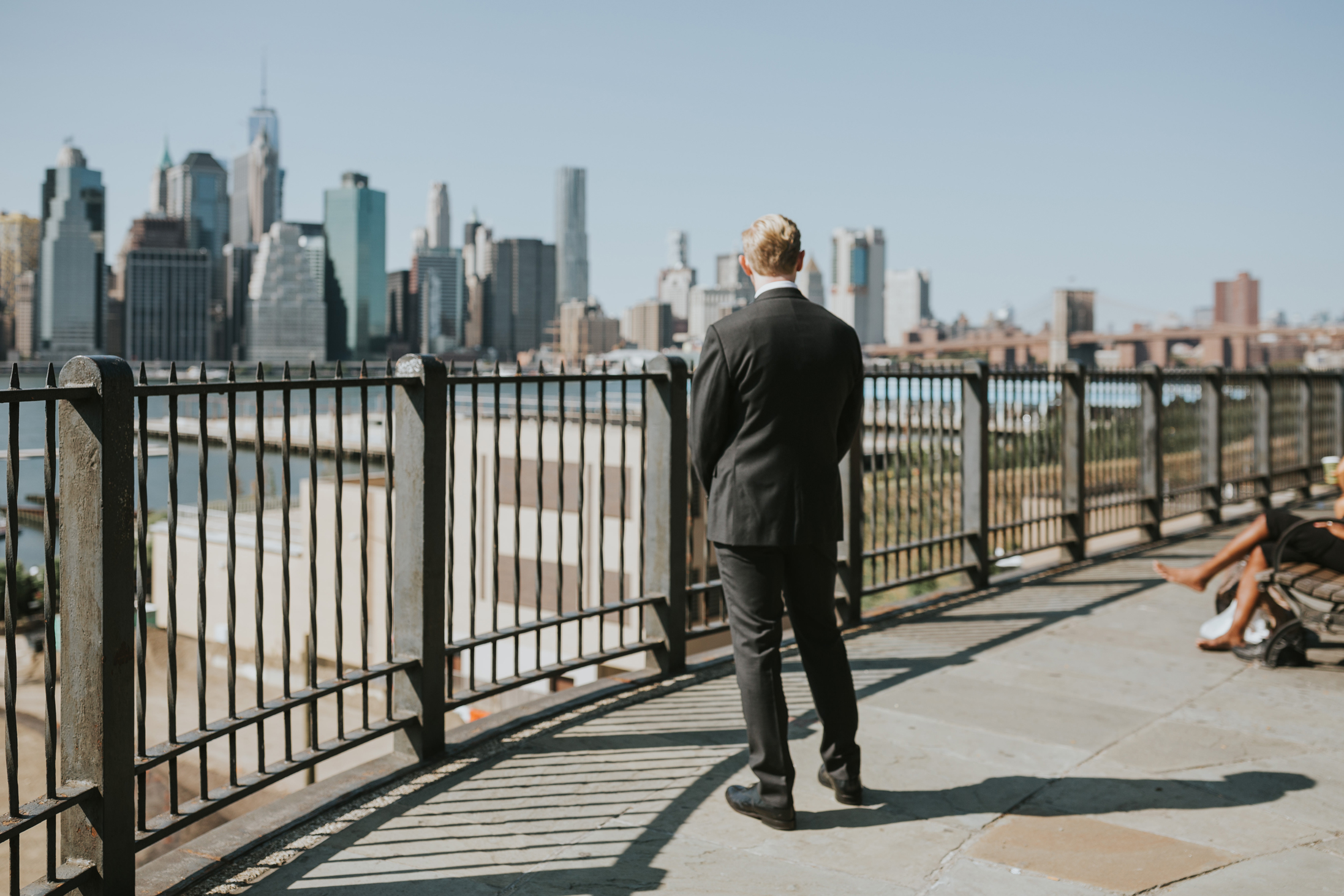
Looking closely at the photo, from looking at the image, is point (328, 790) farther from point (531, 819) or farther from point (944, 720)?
point (944, 720)

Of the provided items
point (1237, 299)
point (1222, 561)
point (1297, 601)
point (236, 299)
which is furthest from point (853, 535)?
point (1237, 299)

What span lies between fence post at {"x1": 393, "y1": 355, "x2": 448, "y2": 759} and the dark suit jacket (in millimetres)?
1176

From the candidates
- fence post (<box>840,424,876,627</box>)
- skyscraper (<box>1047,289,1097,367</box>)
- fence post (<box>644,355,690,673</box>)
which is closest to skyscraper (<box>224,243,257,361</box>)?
skyscraper (<box>1047,289,1097,367</box>)

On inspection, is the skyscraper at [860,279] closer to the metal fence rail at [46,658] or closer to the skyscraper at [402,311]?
the metal fence rail at [46,658]

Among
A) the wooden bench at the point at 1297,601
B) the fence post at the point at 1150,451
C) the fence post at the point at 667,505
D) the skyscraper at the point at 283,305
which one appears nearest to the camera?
the fence post at the point at 667,505

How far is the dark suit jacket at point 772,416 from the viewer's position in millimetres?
3596

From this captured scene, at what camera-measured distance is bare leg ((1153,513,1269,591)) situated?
6156 millimetres

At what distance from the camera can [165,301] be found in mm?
119250

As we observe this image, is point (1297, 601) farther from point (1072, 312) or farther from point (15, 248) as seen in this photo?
point (15, 248)

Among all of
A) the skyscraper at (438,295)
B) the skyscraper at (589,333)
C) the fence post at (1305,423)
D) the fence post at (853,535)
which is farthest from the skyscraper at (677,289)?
the skyscraper at (438,295)

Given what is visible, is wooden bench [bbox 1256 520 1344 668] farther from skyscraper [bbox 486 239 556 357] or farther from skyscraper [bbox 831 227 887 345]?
skyscraper [bbox 486 239 556 357]

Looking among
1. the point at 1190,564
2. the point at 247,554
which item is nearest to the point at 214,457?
the point at 247,554

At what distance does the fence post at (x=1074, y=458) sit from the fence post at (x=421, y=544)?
617cm

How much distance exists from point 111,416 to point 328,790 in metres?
1.74
